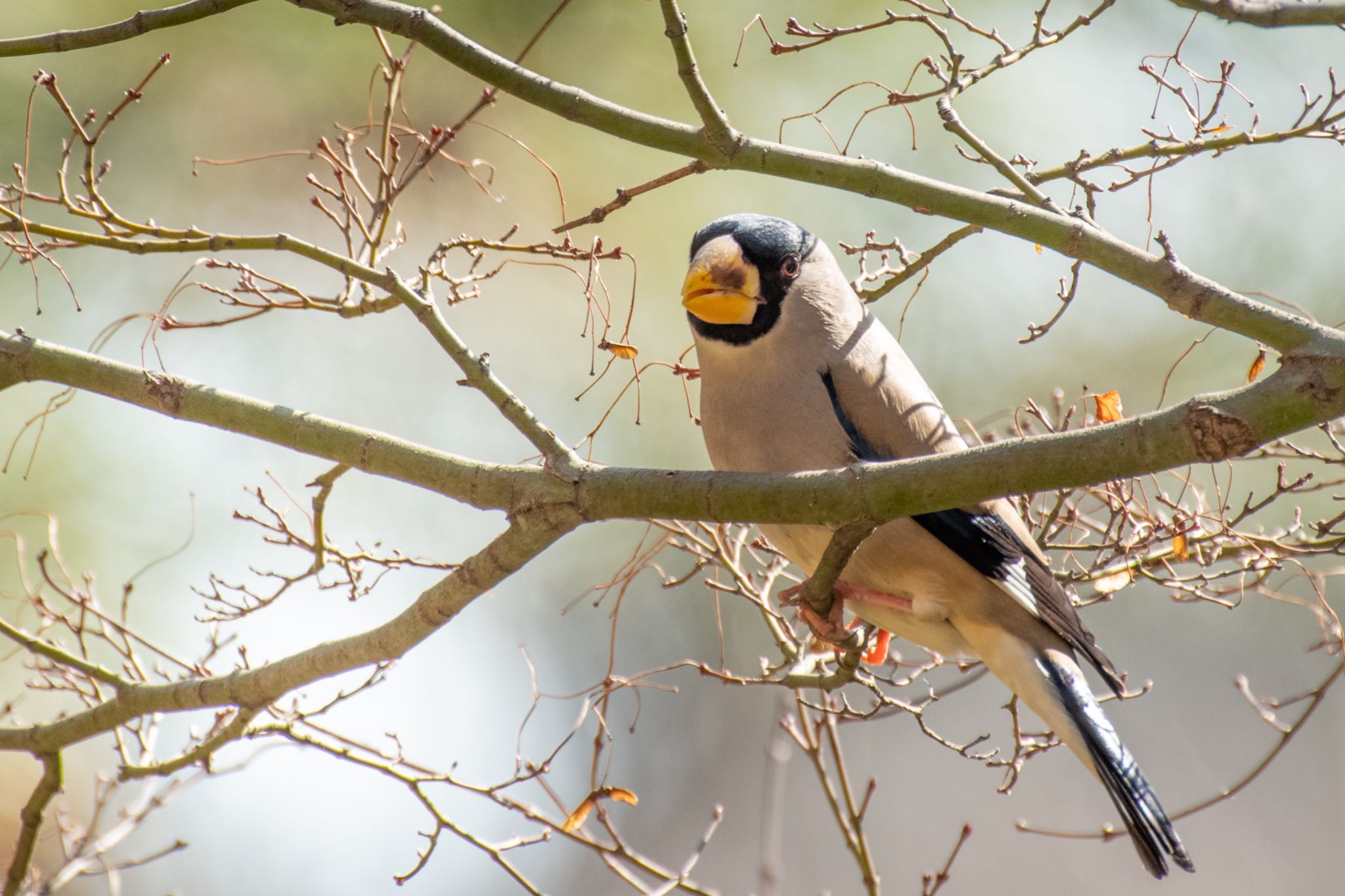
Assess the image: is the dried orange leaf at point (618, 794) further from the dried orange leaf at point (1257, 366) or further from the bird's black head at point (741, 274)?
the dried orange leaf at point (1257, 366)

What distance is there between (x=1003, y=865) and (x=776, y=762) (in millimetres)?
3836

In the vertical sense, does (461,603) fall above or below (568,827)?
above

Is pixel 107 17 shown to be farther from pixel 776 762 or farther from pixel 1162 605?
pixel 1162 605

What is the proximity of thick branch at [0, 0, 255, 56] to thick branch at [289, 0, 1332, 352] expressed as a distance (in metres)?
0.13

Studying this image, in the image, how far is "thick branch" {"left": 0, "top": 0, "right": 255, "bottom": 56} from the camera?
5.79ft

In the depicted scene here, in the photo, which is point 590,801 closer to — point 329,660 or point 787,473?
point 329,660

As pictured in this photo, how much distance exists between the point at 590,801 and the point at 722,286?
1.06 meters

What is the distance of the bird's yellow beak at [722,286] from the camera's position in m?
2.65

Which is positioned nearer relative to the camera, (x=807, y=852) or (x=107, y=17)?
(x=107, y=17)

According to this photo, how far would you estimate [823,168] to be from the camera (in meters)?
1.92

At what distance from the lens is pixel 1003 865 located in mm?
6762

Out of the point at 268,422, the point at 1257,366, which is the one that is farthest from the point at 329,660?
the point at 1257,366

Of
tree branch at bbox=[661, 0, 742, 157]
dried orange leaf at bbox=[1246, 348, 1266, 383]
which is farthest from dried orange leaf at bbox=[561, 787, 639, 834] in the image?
dried orange leaf at bbox=[1246, 348, 1266, 383]

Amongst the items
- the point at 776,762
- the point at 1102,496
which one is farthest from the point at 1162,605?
the point at 1102,496
